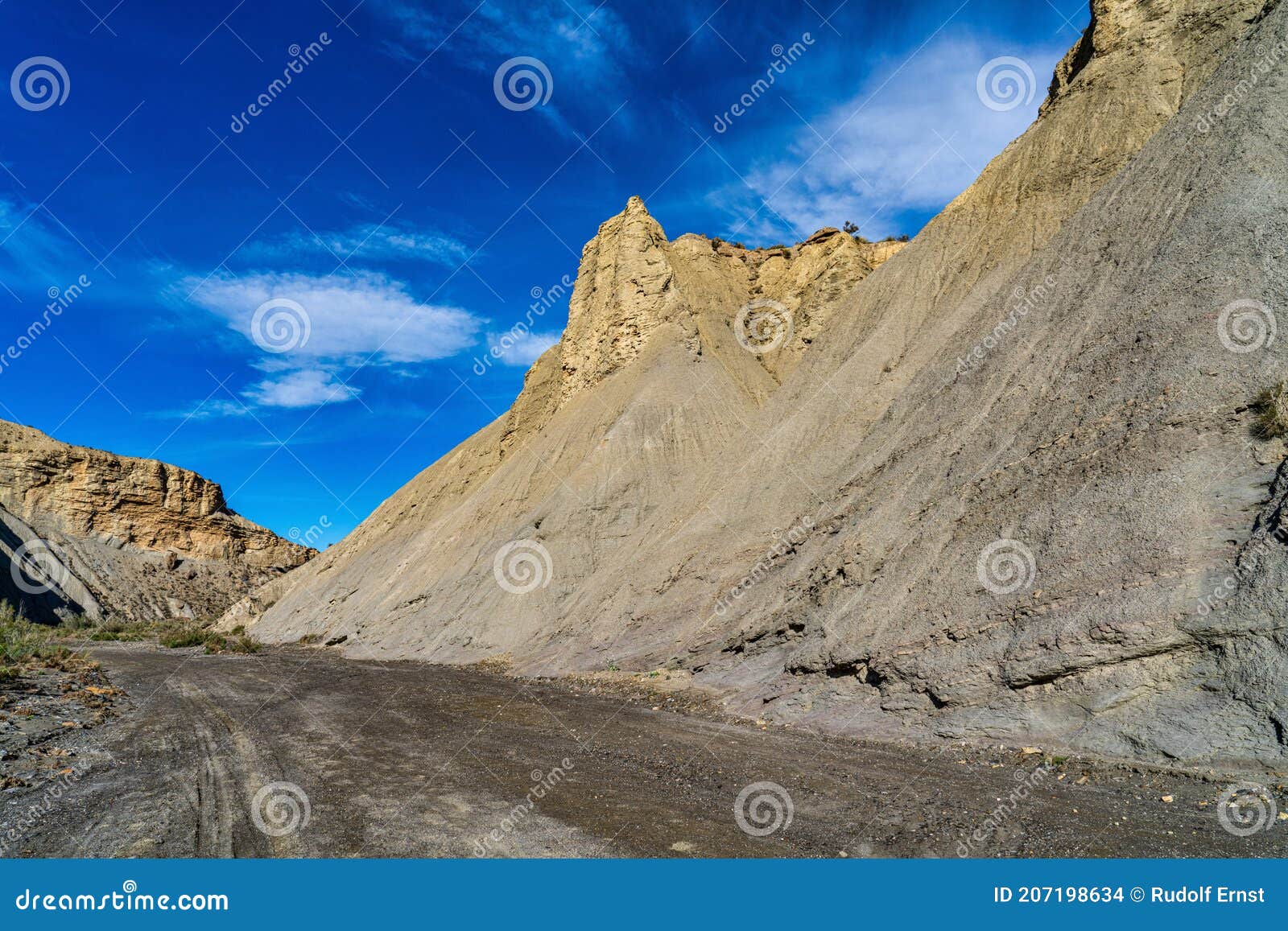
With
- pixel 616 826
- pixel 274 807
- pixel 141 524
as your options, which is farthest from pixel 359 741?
pixel 141 524

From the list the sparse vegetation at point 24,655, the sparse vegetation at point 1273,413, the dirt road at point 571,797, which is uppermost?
the sparse vegetation at point 1273,413

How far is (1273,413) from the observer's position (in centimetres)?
986

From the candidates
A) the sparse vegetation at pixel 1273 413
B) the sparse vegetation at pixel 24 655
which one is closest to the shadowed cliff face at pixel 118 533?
the sparse vegetation at pixel 24 655

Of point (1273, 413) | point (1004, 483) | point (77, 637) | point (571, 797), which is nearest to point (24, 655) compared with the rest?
point (571, 797)

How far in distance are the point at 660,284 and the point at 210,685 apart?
27929 mm

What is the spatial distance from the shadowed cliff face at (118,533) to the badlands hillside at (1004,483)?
4199cm

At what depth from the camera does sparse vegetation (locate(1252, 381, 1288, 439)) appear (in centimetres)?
974

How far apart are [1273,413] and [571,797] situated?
35.6ft

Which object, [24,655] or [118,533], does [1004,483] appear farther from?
[118,533]

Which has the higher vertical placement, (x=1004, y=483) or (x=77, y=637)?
(x=77, y=637)

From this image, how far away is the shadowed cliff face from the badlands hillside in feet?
138

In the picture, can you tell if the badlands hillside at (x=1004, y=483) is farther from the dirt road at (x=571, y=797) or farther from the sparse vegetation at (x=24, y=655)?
the sparse vegetation at (x=24, y=655)

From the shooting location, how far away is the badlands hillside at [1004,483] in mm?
9117

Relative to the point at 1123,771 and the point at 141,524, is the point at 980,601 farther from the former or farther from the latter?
the point at 141,524
